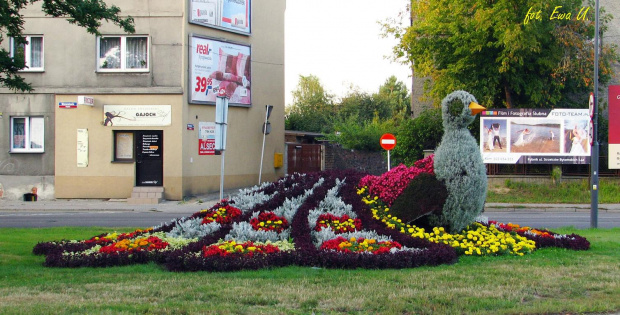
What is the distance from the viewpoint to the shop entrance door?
24.3 m

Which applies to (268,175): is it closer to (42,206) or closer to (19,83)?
(42,206)

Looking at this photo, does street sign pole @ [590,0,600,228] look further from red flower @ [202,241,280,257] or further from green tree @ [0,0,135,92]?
green tree @ [0,0,135,92]

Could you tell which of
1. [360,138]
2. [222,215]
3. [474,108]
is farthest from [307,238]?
[360,138]

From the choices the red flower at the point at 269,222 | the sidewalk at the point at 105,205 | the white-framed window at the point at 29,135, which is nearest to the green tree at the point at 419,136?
the sidewalk at the point at 105,205

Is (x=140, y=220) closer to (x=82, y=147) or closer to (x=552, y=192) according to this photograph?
(x=82, y=147)

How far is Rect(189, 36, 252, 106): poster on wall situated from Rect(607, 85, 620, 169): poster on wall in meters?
14.8

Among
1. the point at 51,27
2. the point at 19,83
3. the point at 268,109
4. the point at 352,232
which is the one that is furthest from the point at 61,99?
the point at 352,232

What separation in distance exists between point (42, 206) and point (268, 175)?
10514 millimetres

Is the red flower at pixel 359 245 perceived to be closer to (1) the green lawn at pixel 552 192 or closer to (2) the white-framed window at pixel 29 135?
(1) the green lawn at pixel 552 192

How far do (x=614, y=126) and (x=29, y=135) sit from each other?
918 inches

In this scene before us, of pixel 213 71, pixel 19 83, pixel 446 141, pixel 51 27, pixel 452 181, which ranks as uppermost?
pixel 51 27

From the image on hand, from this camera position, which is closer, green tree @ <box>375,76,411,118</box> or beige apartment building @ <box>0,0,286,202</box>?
beige apartment building @ <box>0,0,286,202</box>

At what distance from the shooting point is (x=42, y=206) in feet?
74.1

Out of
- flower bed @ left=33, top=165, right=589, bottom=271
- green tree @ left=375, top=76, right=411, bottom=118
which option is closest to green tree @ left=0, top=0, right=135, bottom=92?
flower bed @ left=33, top=165, right=589, bottom=271
